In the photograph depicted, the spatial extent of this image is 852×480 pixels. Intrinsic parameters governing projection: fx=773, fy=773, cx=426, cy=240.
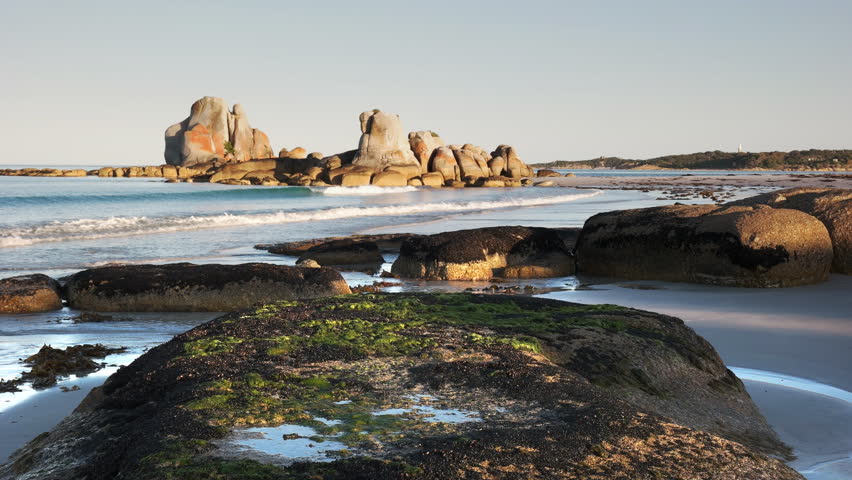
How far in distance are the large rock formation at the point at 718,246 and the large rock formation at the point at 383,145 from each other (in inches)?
2379

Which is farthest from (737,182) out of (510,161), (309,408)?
(309,408)

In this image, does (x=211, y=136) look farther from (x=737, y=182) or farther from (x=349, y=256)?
(x=349, y=256)

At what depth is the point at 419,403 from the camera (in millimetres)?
3252

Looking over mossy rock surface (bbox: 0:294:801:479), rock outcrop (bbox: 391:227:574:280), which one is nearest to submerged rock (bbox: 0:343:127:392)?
mossy rock surface (bbox: 0:294:801:479)

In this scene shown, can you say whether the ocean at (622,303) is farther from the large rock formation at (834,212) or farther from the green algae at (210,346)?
the green algae at (210,346)

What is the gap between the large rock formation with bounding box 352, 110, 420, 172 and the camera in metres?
72.4

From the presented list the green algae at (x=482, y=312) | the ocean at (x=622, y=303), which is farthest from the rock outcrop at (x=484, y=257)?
the green algae at (x=482, y=312)

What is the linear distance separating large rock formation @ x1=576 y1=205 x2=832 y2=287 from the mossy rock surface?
599cm

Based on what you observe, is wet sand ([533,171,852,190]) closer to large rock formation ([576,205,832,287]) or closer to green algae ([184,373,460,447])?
large rock formation ([576,205,832,287])

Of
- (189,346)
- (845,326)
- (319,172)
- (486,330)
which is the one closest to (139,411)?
(189,346)

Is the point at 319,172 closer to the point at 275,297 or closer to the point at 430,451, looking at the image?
the point at 275,297

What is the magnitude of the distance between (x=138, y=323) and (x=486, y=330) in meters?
5.58

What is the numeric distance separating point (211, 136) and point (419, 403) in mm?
103914

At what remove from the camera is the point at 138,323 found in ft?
28.6
